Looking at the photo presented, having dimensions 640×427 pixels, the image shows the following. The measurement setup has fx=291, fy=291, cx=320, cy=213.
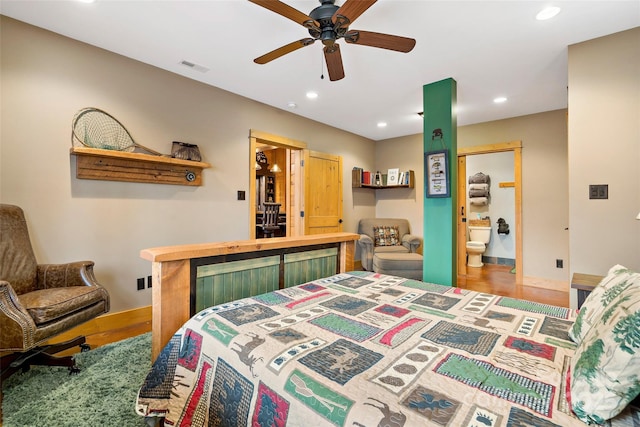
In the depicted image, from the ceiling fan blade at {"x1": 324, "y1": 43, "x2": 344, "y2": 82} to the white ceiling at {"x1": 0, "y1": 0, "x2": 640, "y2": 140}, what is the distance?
1.06 feet

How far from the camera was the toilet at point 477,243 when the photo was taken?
577 centimetres

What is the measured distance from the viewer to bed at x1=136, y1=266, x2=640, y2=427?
0.72 meters

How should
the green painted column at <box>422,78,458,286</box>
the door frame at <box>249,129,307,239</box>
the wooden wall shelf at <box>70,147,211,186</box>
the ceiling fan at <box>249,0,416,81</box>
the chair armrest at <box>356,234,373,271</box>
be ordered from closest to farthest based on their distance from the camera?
the ceiling fan at <box>249,0,416,81</box> < the wooden wall shelf at <box>70,147,211,186</box> < the green painted column at <box>422,78,458,286</box> < the door frame at <box>249,129,307,239</box> < the chair armrest at <box>356,234,373,271</box>

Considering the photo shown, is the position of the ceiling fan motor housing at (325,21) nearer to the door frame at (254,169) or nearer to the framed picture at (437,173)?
the framed picture at (437,173)

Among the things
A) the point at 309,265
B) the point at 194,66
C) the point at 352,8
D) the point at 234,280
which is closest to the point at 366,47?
the point at 352,8

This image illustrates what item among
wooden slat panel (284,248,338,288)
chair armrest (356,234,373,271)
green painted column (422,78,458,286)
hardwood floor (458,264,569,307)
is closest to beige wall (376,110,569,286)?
hardwood floor (458,264,569,307)

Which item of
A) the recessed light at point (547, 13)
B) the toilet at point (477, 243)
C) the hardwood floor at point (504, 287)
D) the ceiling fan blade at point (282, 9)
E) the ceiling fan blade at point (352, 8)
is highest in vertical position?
the recessed light at point (547, 13)

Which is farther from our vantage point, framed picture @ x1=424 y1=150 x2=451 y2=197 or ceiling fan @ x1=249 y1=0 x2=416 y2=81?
framed picture @ x1=424 y1=150 x2=451 y2=197

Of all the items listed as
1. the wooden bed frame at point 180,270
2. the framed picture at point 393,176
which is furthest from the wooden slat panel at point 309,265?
the framed picture at point 393,176

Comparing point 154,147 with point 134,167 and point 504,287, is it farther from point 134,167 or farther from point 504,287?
point 504,287

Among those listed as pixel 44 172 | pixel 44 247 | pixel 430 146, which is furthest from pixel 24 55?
pixel 430 146

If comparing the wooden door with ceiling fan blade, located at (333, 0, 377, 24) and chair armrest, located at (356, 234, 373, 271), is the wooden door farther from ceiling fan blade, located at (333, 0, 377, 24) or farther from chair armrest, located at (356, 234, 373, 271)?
ceiling fan blade, located at (333, 0, 377, 24)

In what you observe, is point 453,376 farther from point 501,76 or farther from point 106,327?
point 501,76

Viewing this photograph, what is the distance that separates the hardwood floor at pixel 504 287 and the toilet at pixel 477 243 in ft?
0.78
